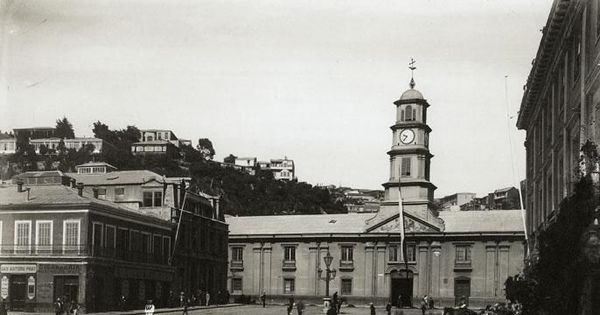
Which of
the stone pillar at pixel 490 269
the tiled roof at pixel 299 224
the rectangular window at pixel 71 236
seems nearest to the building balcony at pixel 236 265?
the tiled roof at pixel 299 224

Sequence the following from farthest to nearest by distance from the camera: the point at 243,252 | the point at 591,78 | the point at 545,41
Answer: the point at 243,252
the point at 545,41
the point at 591,78

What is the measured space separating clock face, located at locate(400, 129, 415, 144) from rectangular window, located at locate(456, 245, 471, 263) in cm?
1077

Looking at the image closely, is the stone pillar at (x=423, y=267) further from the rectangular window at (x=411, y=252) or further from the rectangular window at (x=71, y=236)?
the rectangular window at (x=71, y=236)

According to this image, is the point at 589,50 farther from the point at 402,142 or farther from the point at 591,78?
the point at 402,142

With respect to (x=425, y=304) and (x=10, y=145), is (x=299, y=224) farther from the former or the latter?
(x=10, y=145)

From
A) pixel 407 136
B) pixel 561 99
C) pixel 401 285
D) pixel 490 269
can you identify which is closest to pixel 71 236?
pixel 561 99

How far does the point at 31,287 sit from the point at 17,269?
1331 millimetres

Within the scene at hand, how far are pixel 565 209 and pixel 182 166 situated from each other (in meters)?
151

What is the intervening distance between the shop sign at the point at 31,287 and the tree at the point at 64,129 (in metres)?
125

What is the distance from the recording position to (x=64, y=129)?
17038 cm

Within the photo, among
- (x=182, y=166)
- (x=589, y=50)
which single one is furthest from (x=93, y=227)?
(x=182, y=166)

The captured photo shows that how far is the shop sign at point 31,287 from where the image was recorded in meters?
49.3

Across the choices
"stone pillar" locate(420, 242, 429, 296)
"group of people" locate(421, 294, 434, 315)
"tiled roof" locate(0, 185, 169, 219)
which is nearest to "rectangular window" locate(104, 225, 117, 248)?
"tiled roof" locate(0, 185, 169, 219)

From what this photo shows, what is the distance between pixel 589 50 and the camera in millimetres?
24344
